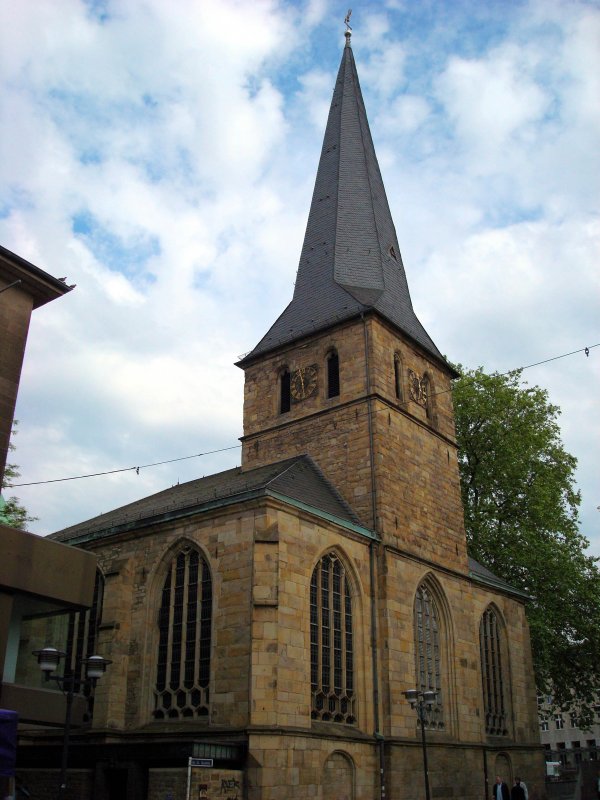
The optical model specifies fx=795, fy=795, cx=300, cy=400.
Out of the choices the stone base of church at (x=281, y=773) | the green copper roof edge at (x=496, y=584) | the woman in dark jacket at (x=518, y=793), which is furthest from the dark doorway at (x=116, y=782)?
the green copper roof edge at (x=496, y=584)

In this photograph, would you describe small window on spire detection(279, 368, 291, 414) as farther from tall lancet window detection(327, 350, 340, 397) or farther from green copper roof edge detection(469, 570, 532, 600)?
green copper roof edge detection(469, 570, 532, 600)

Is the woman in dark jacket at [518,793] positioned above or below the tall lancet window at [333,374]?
below

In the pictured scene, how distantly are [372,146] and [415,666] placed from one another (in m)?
21.9

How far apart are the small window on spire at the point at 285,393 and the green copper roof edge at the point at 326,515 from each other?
6328 mm

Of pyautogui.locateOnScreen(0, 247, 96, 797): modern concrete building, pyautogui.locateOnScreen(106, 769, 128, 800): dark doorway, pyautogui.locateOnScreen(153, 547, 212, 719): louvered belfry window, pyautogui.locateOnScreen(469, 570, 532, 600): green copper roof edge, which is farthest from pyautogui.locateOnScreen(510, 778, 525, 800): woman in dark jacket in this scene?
pyautogui.locateOnScreen(0, 247, 96, 797): modern concrete building

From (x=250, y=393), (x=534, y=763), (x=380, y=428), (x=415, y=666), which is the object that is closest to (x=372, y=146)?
(x=250, y=393)

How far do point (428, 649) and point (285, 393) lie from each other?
30.8 ft

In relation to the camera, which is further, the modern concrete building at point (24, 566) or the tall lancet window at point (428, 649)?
the tall lancet window at point (428, 649)

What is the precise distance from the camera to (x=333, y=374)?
25.4 m

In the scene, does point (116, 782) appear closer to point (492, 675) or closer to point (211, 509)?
point (211, 509)

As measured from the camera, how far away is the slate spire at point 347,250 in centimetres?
2681

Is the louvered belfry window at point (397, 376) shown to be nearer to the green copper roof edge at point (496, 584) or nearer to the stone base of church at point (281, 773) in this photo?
the green copper roof edge at point (496, 584)

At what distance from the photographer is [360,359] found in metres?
24.5

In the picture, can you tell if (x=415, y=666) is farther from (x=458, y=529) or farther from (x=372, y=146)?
(x=372, y=146)
